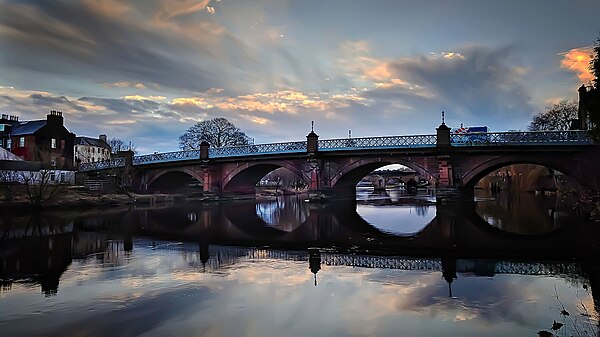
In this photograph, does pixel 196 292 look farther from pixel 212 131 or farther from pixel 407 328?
pixel 212 131

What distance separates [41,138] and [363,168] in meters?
52.5

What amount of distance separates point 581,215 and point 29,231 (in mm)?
33079

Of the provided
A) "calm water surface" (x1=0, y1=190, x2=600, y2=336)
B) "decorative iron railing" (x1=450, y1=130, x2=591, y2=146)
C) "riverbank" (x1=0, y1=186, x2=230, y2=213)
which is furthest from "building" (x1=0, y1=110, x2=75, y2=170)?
"decorative iron railing" (x1=450, y1=130, x2=591, y2=146)

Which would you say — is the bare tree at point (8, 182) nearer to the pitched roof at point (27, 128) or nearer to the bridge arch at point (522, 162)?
the pitched roof at point (27, 128)

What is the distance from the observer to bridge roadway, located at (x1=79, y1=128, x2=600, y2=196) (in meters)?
35.8

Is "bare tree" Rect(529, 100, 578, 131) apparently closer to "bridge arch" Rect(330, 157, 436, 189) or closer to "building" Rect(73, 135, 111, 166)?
"bridge arch" Rect(330, 157, 436, 189)

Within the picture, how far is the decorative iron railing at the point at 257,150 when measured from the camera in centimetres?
4856

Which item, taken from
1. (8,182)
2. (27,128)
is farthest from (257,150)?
(27,128)

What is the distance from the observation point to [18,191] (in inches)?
1469

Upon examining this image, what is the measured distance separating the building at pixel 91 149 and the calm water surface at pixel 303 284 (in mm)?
96806

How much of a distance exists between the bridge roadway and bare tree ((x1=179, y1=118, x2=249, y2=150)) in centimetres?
1145

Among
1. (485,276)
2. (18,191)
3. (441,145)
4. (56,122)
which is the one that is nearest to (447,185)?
(441,145)

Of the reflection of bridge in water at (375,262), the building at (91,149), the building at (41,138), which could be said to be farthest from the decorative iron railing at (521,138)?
the building at (91,149)

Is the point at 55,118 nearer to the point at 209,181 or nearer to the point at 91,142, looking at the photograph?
the point at 209,181
